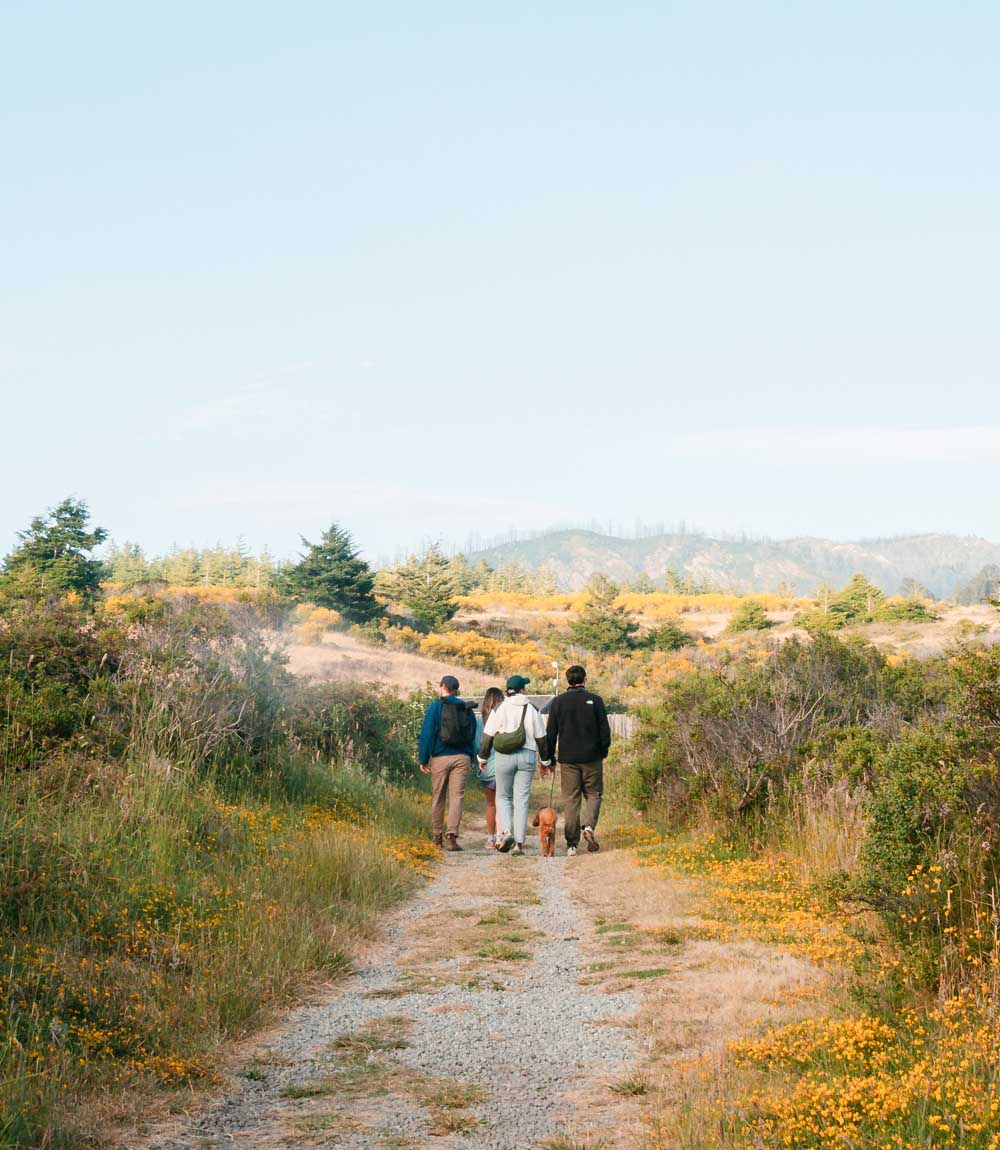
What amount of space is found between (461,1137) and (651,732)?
10985 mm

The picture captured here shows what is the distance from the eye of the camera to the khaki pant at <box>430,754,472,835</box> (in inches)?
529

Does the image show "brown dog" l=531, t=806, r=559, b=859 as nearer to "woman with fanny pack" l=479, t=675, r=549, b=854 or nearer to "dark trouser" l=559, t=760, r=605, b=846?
"dark trouser" l=559, t=760, r=605, b=846

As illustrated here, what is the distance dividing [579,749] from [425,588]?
52.4 meters

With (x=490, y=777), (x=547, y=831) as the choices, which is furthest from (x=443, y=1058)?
(x=490, y=777)

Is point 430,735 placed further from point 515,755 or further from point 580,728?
point 580,728

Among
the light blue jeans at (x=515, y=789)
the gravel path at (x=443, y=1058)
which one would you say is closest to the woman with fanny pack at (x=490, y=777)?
the light blue jeans at (x=515, y=789)

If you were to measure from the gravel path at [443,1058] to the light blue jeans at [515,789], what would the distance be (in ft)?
17.0

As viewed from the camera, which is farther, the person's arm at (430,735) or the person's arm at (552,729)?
the person's arm at (430,735)

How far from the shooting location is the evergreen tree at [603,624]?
59062 millimetres

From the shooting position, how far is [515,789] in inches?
536

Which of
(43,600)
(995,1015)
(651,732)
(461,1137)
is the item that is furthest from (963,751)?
(651,732)

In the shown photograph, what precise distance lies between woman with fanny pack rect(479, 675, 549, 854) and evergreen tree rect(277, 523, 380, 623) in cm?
4507

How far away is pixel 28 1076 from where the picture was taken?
406cm

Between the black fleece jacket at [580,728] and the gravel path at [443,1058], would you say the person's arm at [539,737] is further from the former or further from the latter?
the gravel path at [443,1058]
